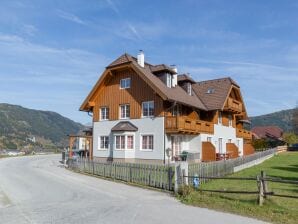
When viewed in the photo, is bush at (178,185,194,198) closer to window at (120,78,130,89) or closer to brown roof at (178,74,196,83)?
window at (120,78,130,89)

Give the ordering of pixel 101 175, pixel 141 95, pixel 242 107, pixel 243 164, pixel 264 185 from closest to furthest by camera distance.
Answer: pixel 264 185
pixel 101 175
pixel 243 164
pixel 141 95
pixel 242 107

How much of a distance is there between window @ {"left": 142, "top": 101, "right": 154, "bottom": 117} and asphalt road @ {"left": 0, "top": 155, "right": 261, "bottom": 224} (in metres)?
15.8

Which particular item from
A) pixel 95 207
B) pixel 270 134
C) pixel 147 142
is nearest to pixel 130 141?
pixel 147 142

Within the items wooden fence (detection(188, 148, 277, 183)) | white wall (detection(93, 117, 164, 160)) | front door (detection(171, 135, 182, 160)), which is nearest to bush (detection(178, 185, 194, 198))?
wooden fence (detection(188, 148, 277, 183))

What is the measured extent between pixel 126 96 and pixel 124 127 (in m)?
3.26

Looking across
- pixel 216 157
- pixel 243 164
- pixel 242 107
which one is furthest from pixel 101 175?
pixel 242 107

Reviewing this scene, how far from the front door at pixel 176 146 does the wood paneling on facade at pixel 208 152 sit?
2611 mm

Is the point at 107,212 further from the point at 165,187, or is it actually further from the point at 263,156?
the point at 263,156

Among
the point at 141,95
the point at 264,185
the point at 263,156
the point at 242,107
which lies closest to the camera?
the point at 264,185

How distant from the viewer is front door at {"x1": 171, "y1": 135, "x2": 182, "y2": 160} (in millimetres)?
34406

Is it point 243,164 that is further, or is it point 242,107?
point 242,107

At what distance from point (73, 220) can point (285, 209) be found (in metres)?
6.62

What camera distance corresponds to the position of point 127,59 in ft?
116

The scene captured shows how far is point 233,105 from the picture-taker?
141ft
